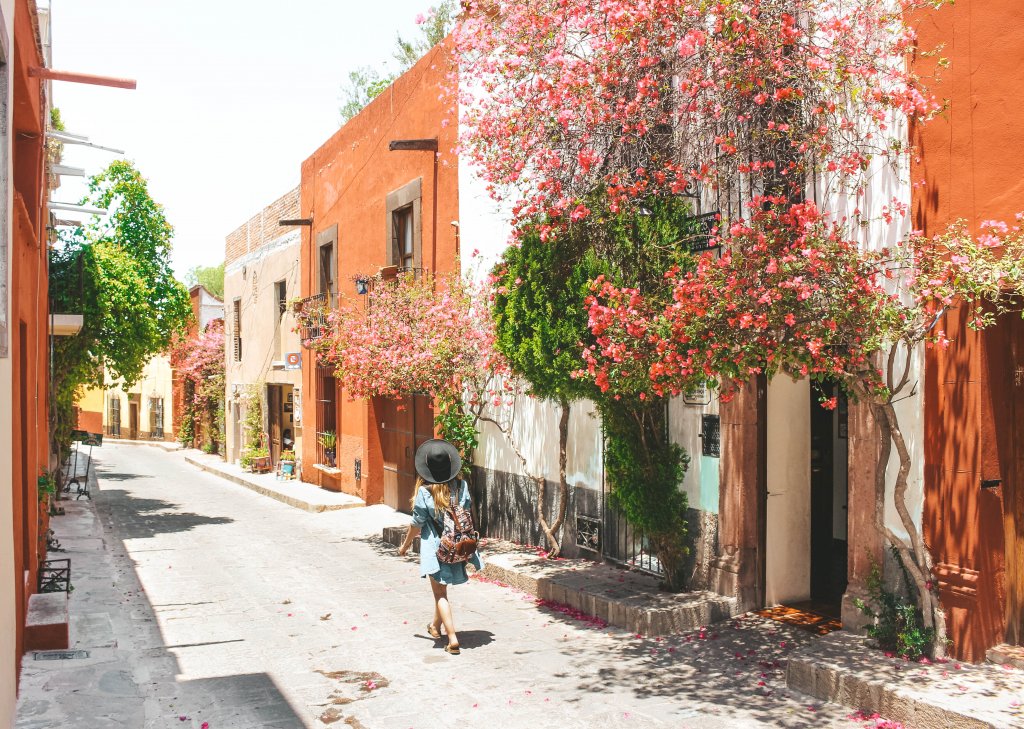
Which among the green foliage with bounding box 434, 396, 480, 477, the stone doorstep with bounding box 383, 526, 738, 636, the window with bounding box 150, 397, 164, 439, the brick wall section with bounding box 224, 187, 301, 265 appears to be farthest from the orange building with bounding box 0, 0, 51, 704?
the window with bounding box 150, 397, 164, 439

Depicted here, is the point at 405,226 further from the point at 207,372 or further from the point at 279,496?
the point at 207,372

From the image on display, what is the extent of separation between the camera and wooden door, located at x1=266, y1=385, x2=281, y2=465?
81.5ft

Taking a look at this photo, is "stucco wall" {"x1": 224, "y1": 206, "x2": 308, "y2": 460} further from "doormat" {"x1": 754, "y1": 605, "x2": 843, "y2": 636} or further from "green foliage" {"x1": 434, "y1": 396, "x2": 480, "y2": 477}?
"doormat" {"x1": 754, "y1": 605, "x2": 843, "y2": 636}

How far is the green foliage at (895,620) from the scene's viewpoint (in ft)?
20.6

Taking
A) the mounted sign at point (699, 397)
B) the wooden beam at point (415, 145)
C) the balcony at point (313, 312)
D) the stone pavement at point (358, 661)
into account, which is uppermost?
the wooden beam at point (415, 145)

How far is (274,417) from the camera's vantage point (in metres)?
25.4

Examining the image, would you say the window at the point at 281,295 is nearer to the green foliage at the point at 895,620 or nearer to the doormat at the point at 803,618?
the doormat at the point at 803,618

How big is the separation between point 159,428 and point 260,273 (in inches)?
882

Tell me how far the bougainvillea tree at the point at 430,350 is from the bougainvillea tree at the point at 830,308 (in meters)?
4.63

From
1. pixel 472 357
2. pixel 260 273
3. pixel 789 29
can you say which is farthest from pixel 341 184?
pixel 789 29

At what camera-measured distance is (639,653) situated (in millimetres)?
7512

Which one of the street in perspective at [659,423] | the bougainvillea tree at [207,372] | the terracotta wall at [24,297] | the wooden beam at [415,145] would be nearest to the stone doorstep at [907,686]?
the street in perspective at [659,423]

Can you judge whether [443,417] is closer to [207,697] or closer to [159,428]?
[207,697]

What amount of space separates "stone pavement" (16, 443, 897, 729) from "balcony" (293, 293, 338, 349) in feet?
23.4
